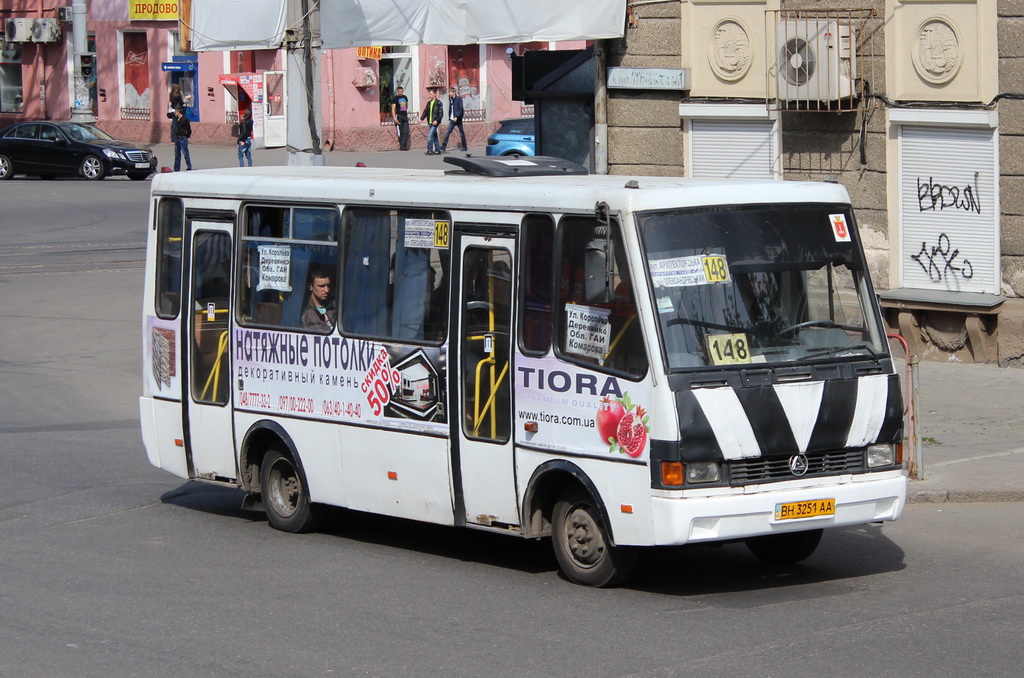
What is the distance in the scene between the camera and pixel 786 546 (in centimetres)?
902

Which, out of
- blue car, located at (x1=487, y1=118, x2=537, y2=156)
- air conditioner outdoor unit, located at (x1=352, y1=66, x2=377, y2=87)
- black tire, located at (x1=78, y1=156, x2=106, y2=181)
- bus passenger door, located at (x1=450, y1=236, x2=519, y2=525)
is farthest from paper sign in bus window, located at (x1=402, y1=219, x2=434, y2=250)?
air conditioner outdoor unit, located at (x1=352, y1=66, x2=377, y2=87)

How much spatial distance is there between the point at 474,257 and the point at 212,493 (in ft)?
13.8

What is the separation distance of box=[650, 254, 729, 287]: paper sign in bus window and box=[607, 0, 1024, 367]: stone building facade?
7.68m

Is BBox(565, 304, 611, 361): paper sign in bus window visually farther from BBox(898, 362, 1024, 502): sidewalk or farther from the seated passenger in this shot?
BBox(898, 362, 1024, 502): sidewalk

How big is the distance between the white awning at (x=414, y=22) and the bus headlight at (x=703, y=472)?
389 inches

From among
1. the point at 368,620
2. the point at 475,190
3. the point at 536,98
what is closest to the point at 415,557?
the point at 368,620

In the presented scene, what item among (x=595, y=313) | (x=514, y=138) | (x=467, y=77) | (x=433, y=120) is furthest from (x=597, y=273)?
(x=467, y=77)

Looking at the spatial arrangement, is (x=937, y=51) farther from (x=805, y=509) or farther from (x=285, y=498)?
(x=805, y=509)

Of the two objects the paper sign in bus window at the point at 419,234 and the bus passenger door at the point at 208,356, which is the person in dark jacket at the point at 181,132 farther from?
the paper sign in bus window at the point at 419,234

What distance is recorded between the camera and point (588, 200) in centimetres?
827

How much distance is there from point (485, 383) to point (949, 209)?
8118 mm

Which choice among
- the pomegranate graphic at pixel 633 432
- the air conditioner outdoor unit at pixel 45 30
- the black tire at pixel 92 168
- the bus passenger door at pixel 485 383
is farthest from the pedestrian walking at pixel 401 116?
the pomegranate graphic at pixel 633 432

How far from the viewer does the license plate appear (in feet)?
26.1

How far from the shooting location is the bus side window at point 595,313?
8.01 metres
